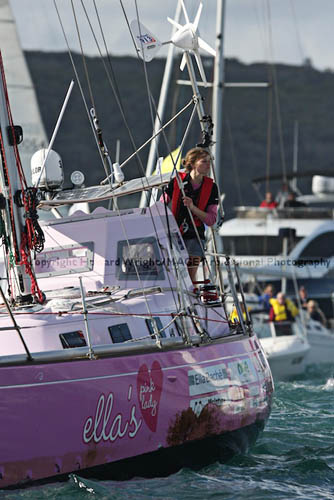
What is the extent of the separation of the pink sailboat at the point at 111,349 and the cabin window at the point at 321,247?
14.1 m

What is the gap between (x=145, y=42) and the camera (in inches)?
376

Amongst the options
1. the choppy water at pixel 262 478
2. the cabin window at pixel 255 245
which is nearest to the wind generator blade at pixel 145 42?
the choppy water at pixel 262 478

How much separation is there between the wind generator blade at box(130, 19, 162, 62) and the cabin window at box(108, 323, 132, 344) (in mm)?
2803

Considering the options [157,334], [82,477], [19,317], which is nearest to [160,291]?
[157,334]

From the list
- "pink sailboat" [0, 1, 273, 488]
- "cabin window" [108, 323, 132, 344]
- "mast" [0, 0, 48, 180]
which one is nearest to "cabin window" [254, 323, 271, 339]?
"mast" [0, 0, 48, 180]

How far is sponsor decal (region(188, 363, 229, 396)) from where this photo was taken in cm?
834

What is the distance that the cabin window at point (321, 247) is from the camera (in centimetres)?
2397

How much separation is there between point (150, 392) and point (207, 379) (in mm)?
834

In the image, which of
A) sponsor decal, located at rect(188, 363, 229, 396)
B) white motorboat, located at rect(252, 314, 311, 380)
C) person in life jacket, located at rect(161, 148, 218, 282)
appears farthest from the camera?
white motorboat, located at rect(252, 314, 311, 380)

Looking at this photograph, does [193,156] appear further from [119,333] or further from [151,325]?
[119,333]

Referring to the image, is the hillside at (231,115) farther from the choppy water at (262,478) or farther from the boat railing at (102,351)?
the boat railing at (102,351)

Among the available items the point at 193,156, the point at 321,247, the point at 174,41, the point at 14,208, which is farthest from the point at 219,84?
the point at 14,208

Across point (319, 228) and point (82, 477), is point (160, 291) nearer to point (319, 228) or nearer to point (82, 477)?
point (82, 477)

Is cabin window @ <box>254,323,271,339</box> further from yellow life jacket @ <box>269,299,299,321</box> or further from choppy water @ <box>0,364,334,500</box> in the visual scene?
choppy water @ <box>0,364,334,500</box>
